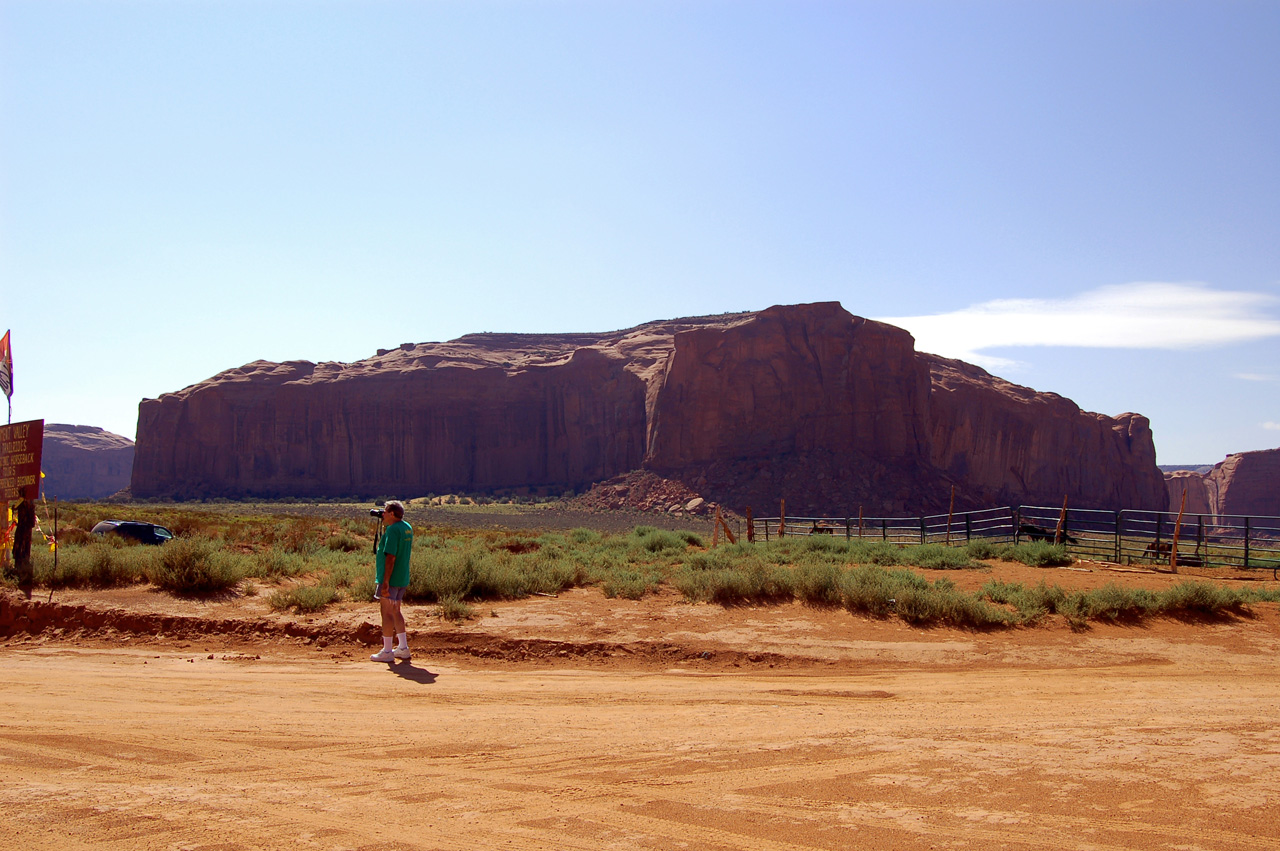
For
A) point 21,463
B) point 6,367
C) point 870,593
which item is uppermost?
point 6,367

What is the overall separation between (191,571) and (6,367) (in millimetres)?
7440

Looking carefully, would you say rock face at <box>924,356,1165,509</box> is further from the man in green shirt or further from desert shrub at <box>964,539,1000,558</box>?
the man in green shirt

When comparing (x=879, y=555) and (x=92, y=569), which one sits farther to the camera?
(x=879, y=555)

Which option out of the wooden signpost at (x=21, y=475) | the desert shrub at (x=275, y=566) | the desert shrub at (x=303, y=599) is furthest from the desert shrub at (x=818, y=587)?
the wooden signpost at (x=21, y=475)

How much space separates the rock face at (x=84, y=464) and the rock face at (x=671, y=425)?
52070 mm

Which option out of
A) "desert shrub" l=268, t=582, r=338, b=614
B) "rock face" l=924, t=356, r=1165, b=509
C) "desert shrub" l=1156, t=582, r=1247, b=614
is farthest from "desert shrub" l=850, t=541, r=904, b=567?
"rock face" l=924, t=356, r=1165, b=509

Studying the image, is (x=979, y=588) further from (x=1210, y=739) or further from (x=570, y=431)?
(x=570, y=431)

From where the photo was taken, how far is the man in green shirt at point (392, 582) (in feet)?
31.9

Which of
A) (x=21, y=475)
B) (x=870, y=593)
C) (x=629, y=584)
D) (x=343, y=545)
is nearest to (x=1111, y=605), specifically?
(x=870, y=593)

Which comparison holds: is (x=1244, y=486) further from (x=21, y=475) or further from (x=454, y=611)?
(x=21, y=475)

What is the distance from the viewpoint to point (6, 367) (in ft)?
55.3

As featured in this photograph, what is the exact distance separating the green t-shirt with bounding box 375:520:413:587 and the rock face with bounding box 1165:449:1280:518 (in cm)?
11030

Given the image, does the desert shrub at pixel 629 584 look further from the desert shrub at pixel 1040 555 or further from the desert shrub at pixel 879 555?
the desert shrub at pixel 1040 555

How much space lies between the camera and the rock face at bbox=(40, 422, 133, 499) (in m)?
127
